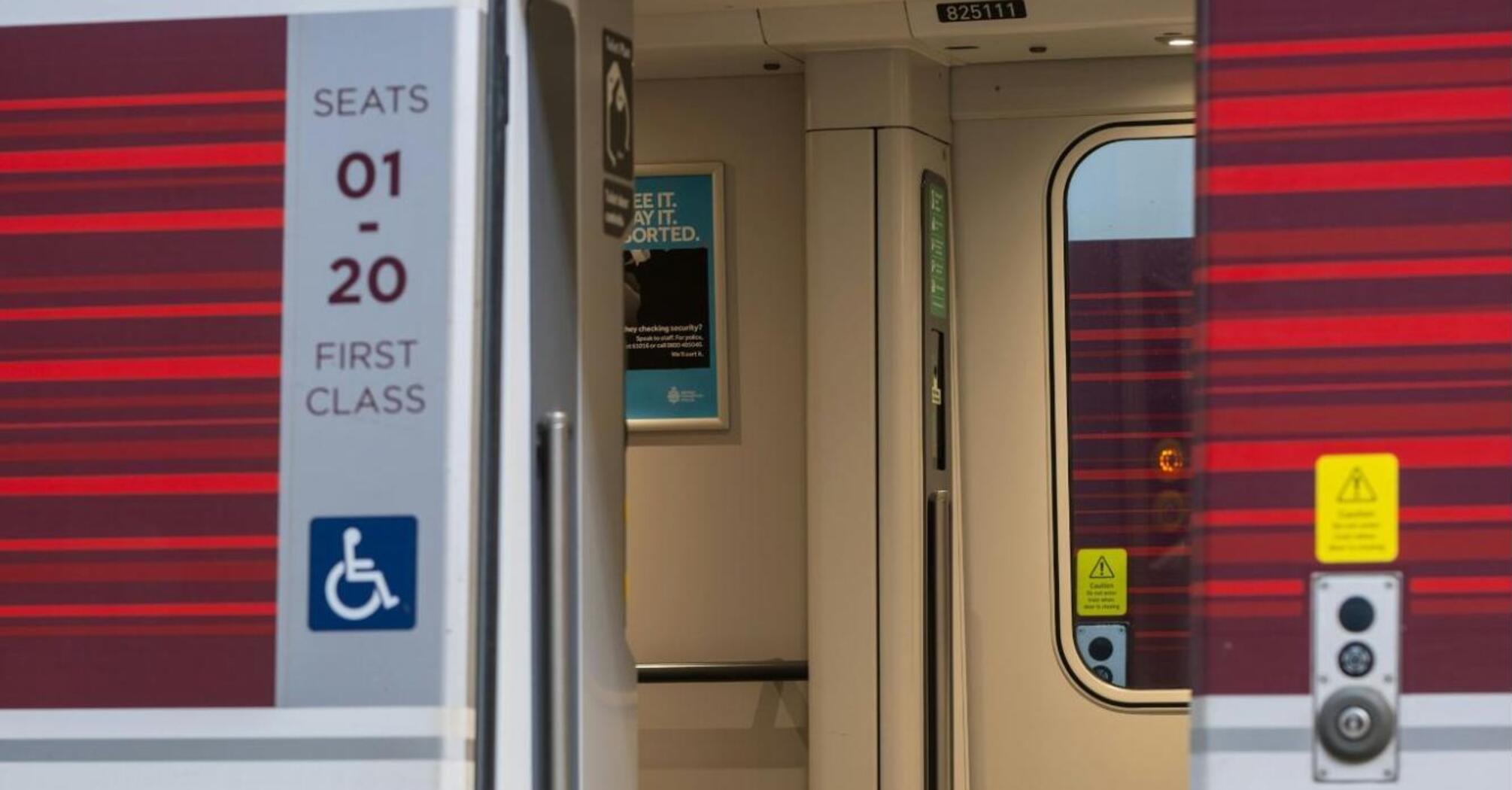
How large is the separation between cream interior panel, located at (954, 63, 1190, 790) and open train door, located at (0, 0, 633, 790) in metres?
2.70

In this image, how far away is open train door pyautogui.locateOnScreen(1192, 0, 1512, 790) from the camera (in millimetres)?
2168

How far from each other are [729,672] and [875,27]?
66.6 inches

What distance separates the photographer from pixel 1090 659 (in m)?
4.95

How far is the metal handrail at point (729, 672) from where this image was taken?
495 cm

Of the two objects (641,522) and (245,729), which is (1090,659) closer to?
(641,522)

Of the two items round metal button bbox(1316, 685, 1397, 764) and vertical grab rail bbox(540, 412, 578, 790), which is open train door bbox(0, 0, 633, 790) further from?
round metal button bbox(1316, 685, 1397, 764)

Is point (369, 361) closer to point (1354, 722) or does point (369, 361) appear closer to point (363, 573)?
point (363, 573)

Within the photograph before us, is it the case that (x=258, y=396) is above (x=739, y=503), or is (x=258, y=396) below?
above

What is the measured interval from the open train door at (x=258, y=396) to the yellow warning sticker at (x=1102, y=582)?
2737 millimetres

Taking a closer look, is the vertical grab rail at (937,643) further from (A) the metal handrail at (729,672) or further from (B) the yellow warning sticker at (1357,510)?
(B) the yellow warning sticker at (1357,510)

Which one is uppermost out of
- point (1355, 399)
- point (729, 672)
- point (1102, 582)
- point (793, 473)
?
point (1355, 399)

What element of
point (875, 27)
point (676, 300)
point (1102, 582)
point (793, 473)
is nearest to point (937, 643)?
point (1102, 582)

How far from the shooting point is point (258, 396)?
7.72ft

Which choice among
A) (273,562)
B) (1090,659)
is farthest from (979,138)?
(273,562)
